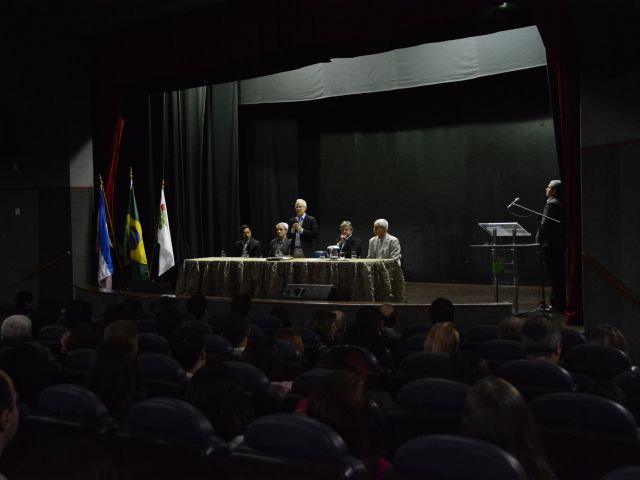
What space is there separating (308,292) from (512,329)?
380 cm

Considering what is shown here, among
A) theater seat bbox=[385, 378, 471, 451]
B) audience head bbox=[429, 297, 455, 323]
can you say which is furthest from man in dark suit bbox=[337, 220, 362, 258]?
theater seat bbox=[385, 378, 471, 451]

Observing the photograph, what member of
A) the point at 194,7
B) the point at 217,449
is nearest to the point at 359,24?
the point at 194,7

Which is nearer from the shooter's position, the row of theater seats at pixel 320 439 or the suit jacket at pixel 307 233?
the row of theater seats at pixel 320 439

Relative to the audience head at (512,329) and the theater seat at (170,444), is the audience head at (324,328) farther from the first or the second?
the theater seat at (170,444)

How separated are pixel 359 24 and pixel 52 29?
4934mm

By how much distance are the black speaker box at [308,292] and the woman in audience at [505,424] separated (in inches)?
231

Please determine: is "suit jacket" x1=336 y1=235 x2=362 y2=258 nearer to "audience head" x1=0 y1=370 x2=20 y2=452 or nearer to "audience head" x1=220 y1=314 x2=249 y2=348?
"audience head" x1=220 y1=314 x2=249 y2=348

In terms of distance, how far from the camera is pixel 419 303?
801 centimetres

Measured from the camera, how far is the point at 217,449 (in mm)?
2203

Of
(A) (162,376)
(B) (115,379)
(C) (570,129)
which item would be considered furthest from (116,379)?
(C) (570,129)

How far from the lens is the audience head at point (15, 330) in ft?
16.1

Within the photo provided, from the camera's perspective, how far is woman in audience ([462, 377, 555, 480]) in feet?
6.35

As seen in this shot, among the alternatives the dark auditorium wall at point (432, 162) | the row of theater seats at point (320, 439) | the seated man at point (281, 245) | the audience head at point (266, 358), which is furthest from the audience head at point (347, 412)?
the dark auditorium wall at point (432, 162)

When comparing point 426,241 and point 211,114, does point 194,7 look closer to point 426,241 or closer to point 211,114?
point 211,114
